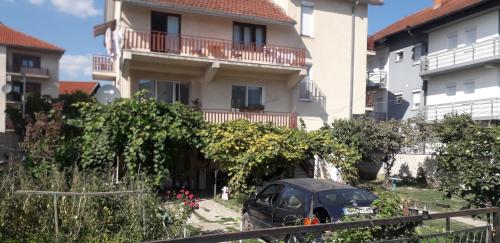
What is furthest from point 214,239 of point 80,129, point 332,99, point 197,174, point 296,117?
point 332,99

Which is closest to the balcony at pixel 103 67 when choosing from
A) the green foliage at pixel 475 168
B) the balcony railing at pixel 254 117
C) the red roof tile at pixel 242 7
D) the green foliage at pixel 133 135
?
the red roof tile at pixel 242 7

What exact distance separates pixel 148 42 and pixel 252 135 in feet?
23.3

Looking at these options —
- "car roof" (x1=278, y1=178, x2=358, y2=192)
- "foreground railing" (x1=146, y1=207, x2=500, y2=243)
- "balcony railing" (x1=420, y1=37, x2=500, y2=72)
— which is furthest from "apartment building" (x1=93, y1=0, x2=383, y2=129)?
"foreground railing" (x1=146, y1=207, x2=500, y2=243)

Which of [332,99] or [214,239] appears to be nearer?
[214,239]

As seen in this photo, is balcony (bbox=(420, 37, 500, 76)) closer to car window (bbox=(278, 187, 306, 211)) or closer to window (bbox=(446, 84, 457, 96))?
window (bbox=(446, 84, 457, 96))

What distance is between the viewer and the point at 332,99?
2414 centimetres

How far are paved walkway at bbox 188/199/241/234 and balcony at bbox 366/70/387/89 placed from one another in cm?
2182

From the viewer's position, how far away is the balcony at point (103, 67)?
22.4 metres

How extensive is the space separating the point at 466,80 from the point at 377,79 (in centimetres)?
746

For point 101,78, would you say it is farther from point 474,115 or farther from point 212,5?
point 474,115

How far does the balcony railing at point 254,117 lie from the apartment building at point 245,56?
5 centimetres

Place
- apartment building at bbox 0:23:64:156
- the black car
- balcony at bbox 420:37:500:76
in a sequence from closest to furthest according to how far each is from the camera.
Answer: the black car → balcony at bbox 420:37:500:76 → apartment building at bbox 0:23:64:156

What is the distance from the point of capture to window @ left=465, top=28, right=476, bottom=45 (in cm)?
2675

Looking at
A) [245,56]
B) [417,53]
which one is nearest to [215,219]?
[245,56]
